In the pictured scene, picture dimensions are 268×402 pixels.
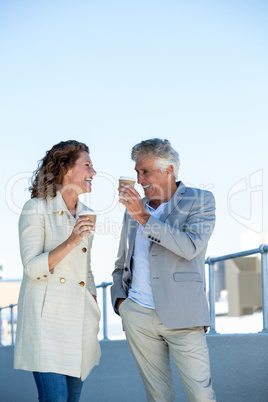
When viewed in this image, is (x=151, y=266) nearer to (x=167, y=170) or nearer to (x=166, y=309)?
(x=166, y=309)

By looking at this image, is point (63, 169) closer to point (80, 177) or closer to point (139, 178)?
point (80, 177)

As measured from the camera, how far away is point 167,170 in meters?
3.38

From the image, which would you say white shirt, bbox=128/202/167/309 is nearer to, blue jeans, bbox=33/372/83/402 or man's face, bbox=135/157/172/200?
man's face, bbox=135/157/172/200

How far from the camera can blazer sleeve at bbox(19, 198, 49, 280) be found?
114 inches

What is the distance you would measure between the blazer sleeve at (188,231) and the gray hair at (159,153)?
0.99 feet

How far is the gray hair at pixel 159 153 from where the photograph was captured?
3.37 meters

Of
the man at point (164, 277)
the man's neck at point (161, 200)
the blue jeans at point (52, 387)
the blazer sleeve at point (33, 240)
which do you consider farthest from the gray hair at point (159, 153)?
the blue jeans at point (52, 387)

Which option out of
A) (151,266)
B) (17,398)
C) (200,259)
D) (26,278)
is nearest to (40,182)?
(26,278)

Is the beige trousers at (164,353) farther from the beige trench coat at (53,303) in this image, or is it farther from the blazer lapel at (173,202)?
the blazer lapel at (173,202)

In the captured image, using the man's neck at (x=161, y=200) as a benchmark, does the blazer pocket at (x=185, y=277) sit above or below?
below

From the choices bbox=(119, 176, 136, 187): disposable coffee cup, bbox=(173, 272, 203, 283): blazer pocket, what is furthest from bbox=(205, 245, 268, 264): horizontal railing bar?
bbox=(119, 176, 136, 187): disposable coffee cup

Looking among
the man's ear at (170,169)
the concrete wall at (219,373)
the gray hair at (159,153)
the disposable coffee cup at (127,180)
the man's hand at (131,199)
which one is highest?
the gray hair at (159,153)

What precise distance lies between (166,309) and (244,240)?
51213mm

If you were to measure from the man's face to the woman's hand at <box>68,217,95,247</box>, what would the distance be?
0.62m
